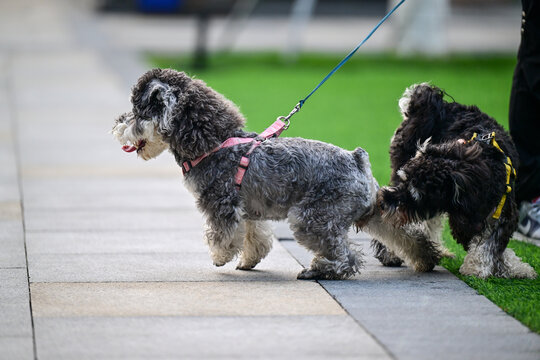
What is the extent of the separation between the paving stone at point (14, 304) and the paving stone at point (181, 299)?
0.25ft

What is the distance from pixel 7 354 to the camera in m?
4.80

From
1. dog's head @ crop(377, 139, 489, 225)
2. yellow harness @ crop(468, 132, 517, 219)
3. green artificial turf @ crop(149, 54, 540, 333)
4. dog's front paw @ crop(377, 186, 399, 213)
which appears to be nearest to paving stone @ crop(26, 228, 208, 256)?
dog's front paw @ crop(377, 186, 399, 213)

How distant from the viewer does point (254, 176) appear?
6.25 meters

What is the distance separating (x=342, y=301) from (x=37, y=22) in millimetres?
24548

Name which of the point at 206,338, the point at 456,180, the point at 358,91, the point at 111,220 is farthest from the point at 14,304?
the point at 358,91

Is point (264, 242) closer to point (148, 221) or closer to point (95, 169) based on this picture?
point (148, 221)

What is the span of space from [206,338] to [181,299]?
798 millimetres

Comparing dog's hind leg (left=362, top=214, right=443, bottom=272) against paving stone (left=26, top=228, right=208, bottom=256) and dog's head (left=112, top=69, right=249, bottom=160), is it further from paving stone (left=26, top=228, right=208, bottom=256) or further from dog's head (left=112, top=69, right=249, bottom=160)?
paving stone (left=26, top=228, right=208, bottom=256)

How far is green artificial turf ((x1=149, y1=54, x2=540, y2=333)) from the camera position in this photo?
1131 centimetres

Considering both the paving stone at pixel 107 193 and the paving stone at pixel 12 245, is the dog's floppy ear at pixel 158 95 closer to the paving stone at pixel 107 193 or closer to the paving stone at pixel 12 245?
the paving stone at pixel 12 245

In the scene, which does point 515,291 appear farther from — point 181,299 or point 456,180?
point 181,299

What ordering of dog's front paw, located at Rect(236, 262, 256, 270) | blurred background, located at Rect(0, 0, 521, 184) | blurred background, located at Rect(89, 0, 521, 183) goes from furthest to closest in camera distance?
blurred background, located at Rect(0, 0, 521, 184) < blurred background, located at Rect(89, 0, 521, 183) < dog's front paw, located at Rect(236, 262, 256, 270)

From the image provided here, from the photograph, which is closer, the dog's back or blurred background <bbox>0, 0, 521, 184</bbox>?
the dog's back

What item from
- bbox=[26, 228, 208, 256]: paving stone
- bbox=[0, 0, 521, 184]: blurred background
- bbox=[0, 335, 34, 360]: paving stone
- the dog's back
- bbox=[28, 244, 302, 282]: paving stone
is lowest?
bbox=[0, 0, 521, 184]: blurred background
